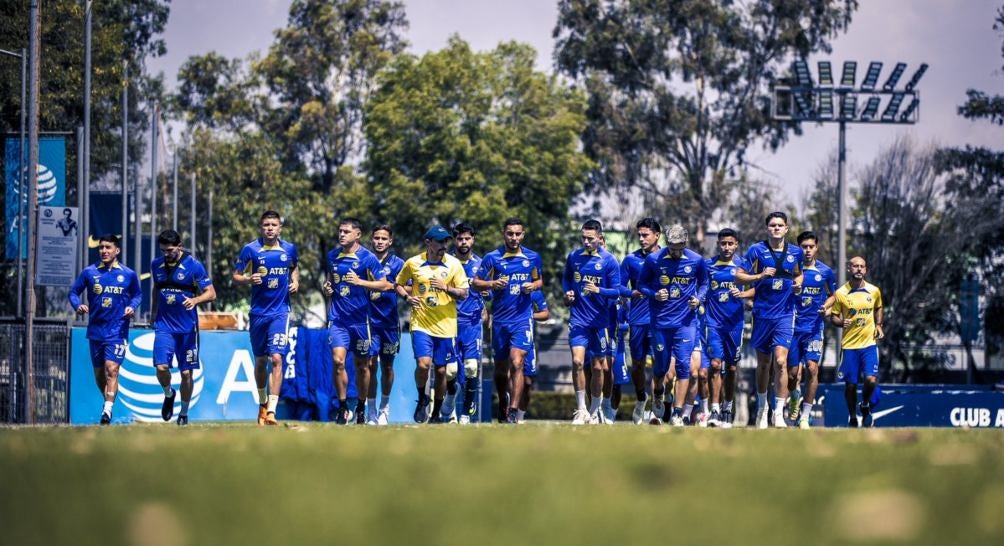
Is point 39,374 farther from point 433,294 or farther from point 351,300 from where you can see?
point 433,294

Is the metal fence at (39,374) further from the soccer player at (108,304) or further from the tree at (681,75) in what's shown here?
the tree at (681,75)

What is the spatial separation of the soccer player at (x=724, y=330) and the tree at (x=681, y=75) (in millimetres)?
44905

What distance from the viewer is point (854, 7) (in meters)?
66.2

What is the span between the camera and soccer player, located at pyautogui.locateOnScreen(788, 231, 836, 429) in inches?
794

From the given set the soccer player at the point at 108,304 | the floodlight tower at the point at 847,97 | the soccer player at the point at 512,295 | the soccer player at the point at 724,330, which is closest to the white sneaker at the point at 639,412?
the soccer player at the point at 724,330

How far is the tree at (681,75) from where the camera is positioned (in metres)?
66.1

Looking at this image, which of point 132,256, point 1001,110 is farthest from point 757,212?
point 132,256

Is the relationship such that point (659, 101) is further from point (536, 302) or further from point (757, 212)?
point (536, 302)

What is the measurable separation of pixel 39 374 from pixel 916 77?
33528 millimetres

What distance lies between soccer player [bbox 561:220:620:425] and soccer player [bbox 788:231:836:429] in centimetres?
243

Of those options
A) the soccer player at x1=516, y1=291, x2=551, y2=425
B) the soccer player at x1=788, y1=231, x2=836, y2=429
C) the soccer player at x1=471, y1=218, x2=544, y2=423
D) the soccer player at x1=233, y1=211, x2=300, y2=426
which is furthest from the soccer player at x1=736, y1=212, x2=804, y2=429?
the soccer player at x1=233, y1=211, x2=300, y2=426

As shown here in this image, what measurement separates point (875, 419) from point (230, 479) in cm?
2349

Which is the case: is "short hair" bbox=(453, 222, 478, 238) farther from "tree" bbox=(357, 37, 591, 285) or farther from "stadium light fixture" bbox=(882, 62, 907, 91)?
"tree" bbox=(357, 37, 591, 285)

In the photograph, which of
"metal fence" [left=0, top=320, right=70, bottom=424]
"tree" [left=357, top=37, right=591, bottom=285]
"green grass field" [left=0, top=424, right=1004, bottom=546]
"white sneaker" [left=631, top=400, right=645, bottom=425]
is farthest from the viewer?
"tree" [left=357, top=37, right=591, bottom=285]
